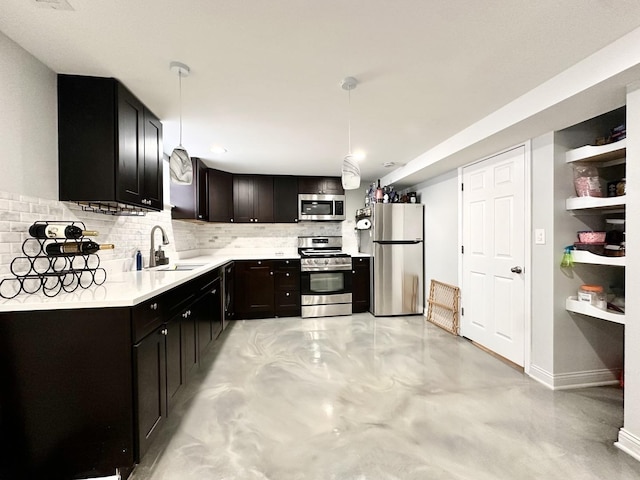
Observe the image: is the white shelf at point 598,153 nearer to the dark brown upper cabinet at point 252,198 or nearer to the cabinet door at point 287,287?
the cabinet door at point 287,287

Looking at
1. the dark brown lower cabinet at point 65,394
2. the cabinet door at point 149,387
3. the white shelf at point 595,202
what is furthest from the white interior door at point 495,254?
the dark brown lower cabinet at point 65,394

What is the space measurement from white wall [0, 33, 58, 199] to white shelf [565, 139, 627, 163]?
12.1 ft

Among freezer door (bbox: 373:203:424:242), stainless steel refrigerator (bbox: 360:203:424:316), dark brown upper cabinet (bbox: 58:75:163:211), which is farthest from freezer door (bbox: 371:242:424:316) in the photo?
dark brown upper cabinet (bbox: 58:75:163:211)

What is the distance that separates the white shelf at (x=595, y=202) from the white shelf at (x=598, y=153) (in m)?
0.31

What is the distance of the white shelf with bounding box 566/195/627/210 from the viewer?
6.27 ft

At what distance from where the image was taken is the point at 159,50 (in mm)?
1600

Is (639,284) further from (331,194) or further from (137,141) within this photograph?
(331,194)

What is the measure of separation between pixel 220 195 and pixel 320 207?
1.60 metres

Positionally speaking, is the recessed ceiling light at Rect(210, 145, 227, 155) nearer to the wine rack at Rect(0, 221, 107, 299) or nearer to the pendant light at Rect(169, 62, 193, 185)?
the pendant light at Rect(169, 62, 193, 185)

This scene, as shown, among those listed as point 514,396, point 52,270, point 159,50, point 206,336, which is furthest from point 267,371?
point 159,50

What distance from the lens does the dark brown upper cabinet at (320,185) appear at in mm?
4715

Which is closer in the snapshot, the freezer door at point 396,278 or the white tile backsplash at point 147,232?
the white tile backsplash at point 147,232

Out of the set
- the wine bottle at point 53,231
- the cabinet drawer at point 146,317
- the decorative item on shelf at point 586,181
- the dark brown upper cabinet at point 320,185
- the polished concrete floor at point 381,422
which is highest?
the dark brown upper cabinet at point 320,185

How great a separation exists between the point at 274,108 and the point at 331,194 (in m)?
2.57
